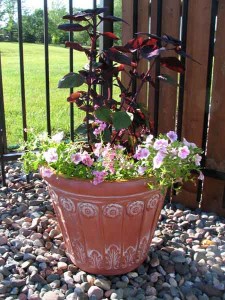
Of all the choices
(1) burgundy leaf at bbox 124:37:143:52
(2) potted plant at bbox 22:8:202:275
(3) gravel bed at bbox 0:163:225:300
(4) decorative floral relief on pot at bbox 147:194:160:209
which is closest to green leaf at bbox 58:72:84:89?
(2) potted plant at bbox 22:8:202:275

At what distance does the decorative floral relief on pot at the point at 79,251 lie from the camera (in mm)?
1821

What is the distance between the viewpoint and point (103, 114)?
70.9 inches

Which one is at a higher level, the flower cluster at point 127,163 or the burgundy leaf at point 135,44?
the burgundy leaf at point 135,44

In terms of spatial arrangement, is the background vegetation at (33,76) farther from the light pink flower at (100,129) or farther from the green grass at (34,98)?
the light pink flower at (100,129)

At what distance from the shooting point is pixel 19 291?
5.82 ft

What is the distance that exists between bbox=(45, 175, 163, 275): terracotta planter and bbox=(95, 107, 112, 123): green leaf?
309 millimetres

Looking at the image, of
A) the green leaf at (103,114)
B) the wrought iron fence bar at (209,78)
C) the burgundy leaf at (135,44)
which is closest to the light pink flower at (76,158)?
the green leaf at (103,114)

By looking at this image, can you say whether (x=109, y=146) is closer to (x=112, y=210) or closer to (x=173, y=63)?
(x=112, y=210)

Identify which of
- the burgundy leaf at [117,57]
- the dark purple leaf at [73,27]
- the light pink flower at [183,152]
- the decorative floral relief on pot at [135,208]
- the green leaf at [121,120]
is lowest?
the decorative floral relief on pot at [135,208]

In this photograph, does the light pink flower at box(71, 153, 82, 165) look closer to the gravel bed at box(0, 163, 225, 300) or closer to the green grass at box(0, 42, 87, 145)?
the gravel bed at box(0, 163, 225, 300)

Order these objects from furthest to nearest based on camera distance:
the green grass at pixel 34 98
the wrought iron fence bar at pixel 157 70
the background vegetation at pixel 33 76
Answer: the background vegetation at pixel 33 76 < the green grass at pixel 34 98 < the wrought iron fence bar at pixel 157 70

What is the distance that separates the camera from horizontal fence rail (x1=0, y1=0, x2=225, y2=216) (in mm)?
2271

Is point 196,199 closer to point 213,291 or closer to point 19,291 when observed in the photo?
point 213,291

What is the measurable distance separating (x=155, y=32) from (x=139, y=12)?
18 centimetres
